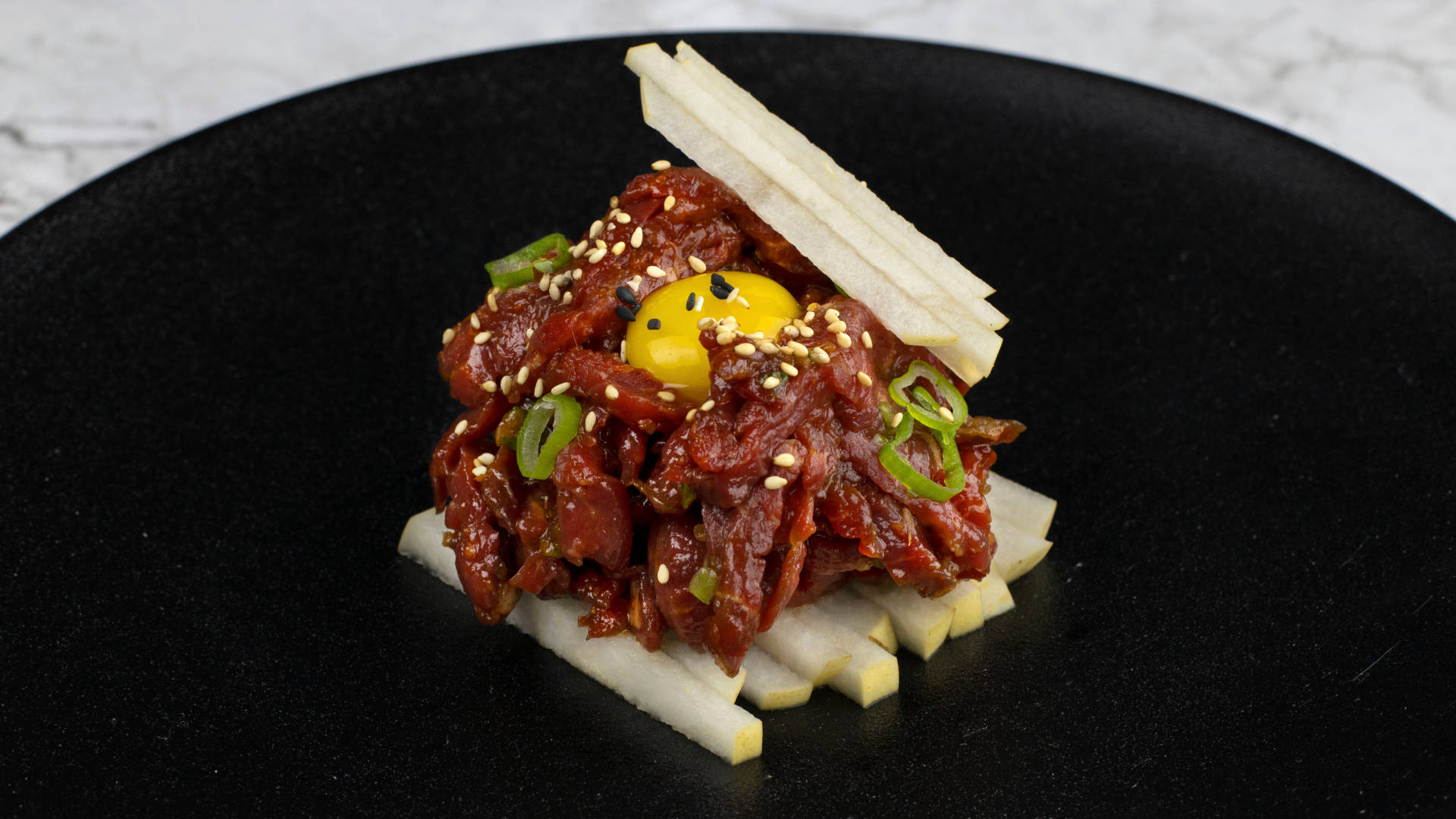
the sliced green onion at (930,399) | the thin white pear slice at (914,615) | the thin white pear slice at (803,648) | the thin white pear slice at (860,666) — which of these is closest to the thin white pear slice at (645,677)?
the thin white pear slice at (803,648)

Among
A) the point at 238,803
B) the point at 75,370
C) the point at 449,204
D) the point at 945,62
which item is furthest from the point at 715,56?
the point at 238,803

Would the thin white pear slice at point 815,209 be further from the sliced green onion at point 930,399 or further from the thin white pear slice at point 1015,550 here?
the thin white pear slice at point 1015,550

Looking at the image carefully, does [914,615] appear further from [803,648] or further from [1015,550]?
[1015,550]

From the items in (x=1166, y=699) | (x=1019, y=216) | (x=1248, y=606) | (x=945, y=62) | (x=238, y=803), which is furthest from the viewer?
(x=945, y=62)

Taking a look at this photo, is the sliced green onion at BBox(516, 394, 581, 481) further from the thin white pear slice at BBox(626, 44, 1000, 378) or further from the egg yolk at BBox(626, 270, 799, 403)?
the thin white pear slice at BBox(626, 44, 1000, 378)

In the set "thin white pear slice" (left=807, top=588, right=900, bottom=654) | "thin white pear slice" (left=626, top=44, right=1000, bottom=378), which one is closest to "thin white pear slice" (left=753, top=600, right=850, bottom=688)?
"thin white pear slice" (left=807, top=588, right=900, bottom=654)

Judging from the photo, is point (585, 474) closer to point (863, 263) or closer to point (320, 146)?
point (863, 263)

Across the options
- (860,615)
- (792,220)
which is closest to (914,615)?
(860,615)
